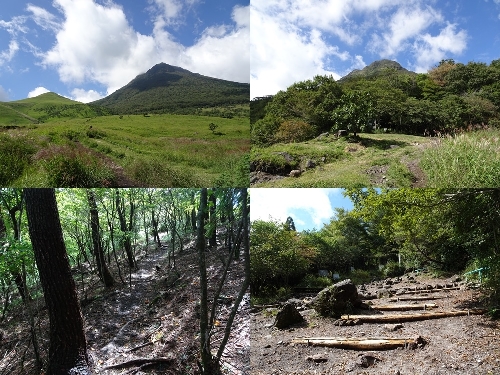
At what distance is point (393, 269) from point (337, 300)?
3807mm

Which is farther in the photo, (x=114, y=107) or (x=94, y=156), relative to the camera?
(x=114, y=107)

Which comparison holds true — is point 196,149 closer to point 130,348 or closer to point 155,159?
point 155,159

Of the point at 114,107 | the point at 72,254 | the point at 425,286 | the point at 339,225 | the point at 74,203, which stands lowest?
the point at 425,286

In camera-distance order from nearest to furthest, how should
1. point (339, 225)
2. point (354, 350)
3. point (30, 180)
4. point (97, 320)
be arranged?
point (30, 180), point (354, 350), point (97, 320), point (339, 225)

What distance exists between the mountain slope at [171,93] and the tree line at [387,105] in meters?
1.03

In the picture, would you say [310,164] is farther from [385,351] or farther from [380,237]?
[380,237]

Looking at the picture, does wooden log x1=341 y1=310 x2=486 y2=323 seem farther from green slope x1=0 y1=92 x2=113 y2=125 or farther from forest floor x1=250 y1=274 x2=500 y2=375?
green slope x1=0 y1=92 x2=113 y2=125

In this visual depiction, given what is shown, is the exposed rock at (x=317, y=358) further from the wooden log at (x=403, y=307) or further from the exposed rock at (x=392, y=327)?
the wooden log at (x=403, y=307)

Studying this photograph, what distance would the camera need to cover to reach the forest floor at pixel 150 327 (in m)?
6.10

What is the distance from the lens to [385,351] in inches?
248

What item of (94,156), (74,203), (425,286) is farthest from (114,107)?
(425,286)

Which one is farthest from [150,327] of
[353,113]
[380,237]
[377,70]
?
[377,70]

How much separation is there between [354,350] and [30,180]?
21.1ft

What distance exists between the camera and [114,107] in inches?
262
